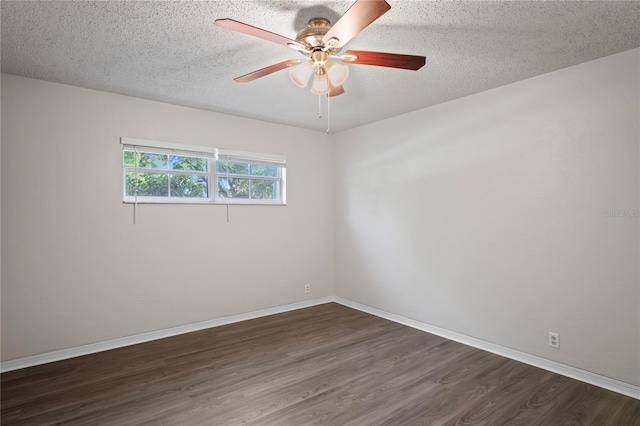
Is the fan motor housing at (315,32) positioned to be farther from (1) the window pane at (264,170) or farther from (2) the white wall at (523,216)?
(1) the window pane at (264,170)

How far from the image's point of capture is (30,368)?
2.79 m

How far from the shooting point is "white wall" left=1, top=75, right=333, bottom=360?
281cm

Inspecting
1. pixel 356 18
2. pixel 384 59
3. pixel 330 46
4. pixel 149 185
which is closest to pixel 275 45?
pixel 330 46

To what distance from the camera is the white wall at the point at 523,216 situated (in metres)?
2.45

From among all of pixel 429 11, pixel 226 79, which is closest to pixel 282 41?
pixel 429 11

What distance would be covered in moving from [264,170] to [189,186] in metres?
0.96

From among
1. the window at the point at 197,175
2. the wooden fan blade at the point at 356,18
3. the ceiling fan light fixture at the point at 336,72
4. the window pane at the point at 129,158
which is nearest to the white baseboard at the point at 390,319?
the window at the point at 197,175

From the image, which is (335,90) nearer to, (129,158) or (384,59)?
(384,59)

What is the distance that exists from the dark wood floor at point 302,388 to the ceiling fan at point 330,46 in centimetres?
212

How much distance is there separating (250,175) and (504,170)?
2747 millimetres

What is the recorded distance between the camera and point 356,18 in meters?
1.55

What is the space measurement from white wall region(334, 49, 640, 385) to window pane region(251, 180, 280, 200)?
4.13ft

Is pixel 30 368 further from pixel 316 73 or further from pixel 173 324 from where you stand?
pixel 316 73

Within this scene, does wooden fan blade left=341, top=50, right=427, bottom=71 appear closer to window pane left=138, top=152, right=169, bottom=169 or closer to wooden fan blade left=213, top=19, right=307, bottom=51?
wooden fan blade left=213, top=19, right=307, bottom=51
